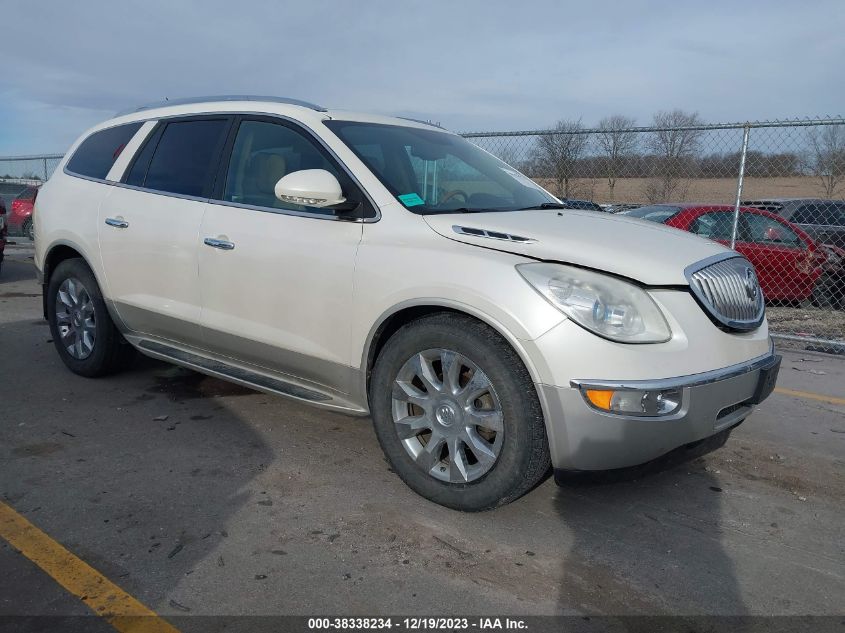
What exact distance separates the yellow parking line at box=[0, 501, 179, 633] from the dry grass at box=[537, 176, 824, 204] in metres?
6.42

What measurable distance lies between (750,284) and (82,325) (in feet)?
14.1

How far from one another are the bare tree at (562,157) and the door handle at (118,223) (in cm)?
512

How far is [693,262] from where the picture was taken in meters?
3.07

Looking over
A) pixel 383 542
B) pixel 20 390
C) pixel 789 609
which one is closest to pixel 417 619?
pixel 383 542

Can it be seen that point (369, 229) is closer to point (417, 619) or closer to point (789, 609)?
point (417, 619)

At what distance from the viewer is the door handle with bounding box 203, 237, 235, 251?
152 inches

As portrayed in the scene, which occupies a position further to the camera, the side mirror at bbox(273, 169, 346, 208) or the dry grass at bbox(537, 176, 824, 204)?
the dry grass at bbox(537, 176, 824, 204)

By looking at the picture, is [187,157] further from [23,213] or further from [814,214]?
[23,213]

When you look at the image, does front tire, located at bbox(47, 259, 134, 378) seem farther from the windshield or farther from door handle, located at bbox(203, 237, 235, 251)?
the windshield

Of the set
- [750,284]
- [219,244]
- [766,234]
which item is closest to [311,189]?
[219,244]

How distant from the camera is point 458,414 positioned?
3.11m

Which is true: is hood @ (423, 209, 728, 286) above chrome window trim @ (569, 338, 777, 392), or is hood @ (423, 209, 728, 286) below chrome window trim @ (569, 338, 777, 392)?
above

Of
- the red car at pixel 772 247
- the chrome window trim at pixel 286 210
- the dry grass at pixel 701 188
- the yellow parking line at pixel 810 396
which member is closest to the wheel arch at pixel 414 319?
the chrome window trim at pixel 286 210

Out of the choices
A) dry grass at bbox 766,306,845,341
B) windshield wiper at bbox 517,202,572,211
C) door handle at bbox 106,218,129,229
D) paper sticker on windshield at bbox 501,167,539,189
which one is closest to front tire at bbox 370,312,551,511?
windshield wiper at bbox 517,202,572,211
